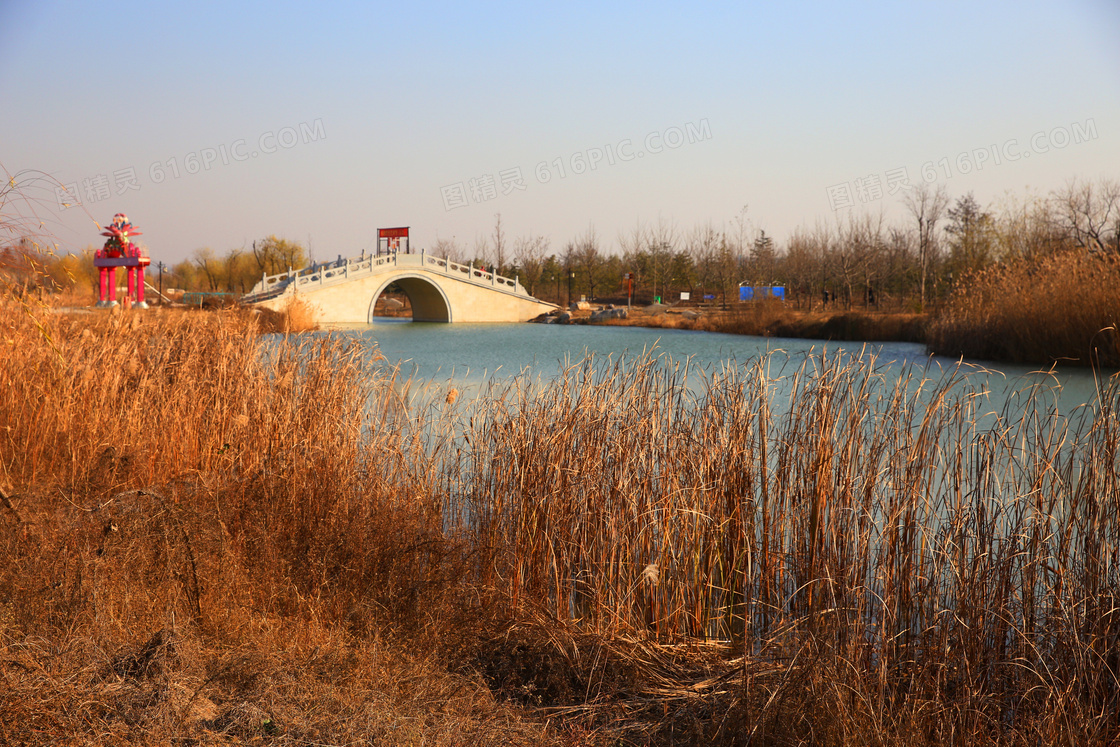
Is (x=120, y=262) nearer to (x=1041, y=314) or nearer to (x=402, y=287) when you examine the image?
(x=402, y=287)

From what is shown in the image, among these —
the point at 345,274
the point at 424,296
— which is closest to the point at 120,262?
the point at 345,274

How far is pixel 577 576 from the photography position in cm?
370

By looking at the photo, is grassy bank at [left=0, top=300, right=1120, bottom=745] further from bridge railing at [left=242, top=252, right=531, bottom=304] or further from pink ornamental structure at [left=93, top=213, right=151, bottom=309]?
bridge railing at [left=242, top=252, right=531, bottom=304]

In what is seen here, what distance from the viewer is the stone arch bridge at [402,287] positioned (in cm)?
3080

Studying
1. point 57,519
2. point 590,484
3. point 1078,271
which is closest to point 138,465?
point 57,519

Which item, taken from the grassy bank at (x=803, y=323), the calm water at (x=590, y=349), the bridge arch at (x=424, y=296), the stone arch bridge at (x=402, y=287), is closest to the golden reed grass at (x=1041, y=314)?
the calm water at (x=590, y=349)

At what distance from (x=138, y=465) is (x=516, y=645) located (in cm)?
279

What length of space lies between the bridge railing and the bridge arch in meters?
0.66

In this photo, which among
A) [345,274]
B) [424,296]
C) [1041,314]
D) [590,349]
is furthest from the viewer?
[424,296]

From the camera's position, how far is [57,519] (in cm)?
367

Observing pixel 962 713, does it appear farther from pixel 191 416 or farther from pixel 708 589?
pixel 191 416

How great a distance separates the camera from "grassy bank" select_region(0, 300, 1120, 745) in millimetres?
2396

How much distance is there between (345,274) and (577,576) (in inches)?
1206

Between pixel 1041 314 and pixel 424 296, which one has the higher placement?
pixel 424 296
